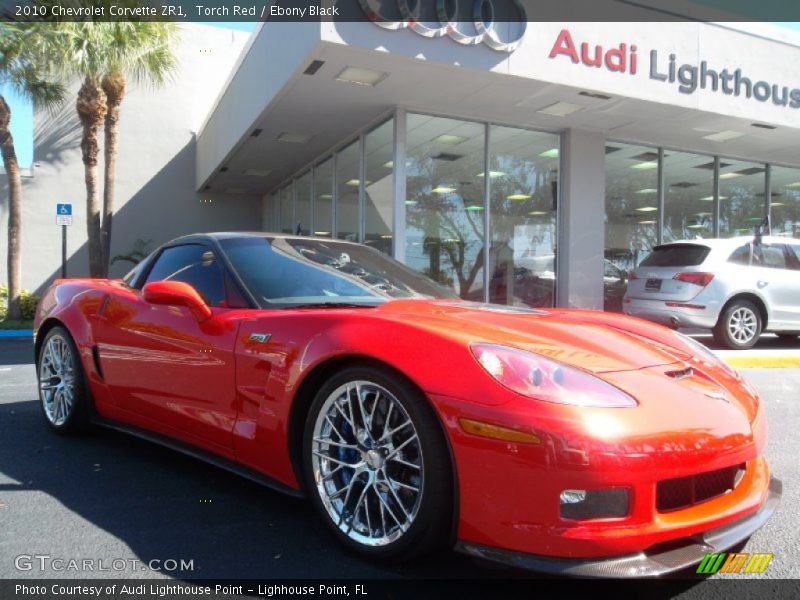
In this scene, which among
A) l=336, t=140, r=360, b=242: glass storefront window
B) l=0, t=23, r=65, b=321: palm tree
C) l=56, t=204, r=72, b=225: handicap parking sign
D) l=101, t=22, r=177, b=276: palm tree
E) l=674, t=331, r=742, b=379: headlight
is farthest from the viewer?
l=101, t=22, r=177, b=276: palm tree

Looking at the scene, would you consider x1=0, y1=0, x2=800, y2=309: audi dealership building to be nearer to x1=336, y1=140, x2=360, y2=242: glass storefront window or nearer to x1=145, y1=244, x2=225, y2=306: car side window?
x1=336, y1=140, x2=360, y2=242: glass storefront window

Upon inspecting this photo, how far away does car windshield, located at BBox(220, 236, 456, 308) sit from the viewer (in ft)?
9.56

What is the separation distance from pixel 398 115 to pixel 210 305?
7.51m

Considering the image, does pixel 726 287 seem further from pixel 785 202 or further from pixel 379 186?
pixel 785 202

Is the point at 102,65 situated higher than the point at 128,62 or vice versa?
the point at 128,62

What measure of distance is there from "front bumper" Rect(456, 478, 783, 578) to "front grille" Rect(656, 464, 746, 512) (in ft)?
0.33

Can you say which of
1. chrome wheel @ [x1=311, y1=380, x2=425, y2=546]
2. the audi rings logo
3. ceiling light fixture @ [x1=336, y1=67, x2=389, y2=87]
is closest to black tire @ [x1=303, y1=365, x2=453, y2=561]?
chrome wheel @ [x1=311, y1=380, x2=425, y2=546]

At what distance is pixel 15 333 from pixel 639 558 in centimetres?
1276

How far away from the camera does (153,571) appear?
2.21 meters

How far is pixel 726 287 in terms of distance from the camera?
8453mm

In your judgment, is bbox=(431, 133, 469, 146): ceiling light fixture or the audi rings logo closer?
the audi rings logo

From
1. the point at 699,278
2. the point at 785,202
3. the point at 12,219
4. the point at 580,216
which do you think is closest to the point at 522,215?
the point at 580,216

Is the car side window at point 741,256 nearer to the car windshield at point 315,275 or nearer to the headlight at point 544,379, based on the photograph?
the car windshield at point 315,275

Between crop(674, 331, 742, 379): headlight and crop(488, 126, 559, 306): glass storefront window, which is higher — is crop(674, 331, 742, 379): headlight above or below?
below
